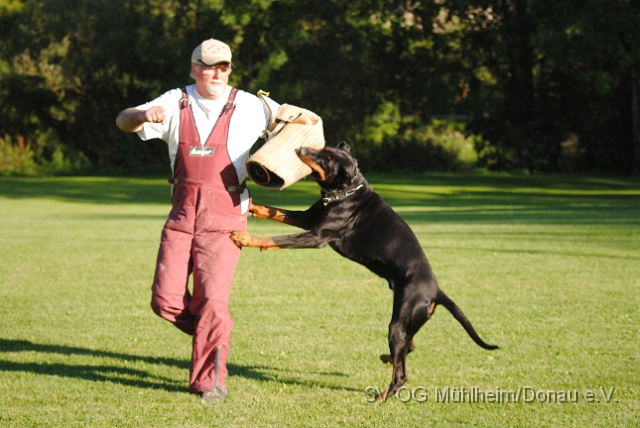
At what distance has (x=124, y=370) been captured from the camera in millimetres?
6613

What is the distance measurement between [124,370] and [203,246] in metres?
1.38

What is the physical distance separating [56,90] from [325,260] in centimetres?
2971

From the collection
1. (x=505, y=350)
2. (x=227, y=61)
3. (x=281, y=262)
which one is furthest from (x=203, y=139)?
(x=281, y=262)

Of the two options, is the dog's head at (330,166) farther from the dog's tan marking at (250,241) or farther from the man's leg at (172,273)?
the man's leg at (172,273)

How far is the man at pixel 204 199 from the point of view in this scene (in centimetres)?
573

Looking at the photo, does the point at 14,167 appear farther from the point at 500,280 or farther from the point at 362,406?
the point at 362,406

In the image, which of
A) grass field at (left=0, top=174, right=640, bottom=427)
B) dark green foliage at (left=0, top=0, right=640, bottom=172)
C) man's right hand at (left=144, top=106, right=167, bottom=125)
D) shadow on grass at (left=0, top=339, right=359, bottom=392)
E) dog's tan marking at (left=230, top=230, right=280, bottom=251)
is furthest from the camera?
dark green foliage at (left=0, top=0, right=640, bottom=172)

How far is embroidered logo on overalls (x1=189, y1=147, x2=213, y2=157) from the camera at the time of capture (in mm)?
5707

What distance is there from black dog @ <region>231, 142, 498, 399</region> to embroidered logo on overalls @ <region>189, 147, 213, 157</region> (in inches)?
20.6

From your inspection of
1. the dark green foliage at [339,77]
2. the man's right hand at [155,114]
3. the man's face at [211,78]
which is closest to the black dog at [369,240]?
the man's face at [211,78]

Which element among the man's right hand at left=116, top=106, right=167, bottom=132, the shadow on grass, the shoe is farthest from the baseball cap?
the shadow on grass

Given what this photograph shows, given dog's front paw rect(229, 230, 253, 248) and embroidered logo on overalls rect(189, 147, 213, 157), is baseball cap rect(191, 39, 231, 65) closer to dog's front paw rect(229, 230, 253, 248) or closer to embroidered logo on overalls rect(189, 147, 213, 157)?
embroidered logo on overalls rect(189, 147, 213, 157)

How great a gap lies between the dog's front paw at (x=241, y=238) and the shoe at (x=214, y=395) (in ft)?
3.02

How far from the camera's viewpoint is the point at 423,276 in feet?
19.1
